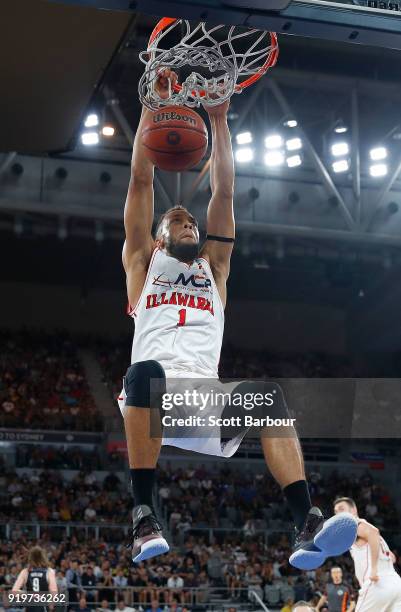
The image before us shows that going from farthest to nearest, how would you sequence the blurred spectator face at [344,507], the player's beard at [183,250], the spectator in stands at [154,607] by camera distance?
the spectator in stands at [154,607] → the blurred spectator face at [344,507] → the player's beard at [183,250]

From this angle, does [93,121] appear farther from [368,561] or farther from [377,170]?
[368,561]

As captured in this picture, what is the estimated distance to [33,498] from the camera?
20250 millimetres

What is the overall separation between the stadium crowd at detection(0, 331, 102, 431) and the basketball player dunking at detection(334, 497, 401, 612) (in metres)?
14.5

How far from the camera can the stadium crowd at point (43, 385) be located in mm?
23125

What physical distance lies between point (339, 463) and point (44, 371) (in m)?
8.37

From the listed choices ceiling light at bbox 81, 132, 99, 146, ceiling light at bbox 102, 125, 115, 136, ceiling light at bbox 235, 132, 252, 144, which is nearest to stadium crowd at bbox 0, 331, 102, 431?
ceiling light at bbox 102, 125, 115, 136

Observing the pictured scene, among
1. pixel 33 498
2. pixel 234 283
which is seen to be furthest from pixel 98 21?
pixel 234 283

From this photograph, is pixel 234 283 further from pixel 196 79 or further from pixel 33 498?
pixel 196 79

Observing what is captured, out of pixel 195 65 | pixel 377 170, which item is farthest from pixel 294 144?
pixel 195 65

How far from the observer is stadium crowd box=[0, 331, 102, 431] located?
75.9ft

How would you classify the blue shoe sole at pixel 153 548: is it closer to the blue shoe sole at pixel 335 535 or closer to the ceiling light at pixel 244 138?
the blue shoe sole at pixel 335 535

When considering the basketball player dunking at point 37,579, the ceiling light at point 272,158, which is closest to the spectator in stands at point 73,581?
the basketball player dunking at point 37,579

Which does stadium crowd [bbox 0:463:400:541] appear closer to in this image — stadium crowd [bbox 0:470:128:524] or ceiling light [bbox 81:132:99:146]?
stadium crowd [bbox 0:470:128:524]

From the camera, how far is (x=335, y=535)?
511cm
